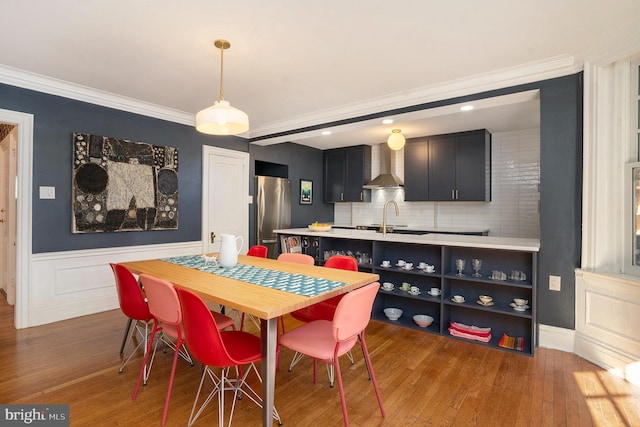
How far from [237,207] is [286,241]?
3.76 feet

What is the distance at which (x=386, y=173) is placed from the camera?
609 cm

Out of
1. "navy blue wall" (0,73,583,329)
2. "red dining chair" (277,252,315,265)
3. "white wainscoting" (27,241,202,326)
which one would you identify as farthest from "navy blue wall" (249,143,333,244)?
"red dining chair" (277,252,315,265)

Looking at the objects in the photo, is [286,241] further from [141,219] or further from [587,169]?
[587,169]

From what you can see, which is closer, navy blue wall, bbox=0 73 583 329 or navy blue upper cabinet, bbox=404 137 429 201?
navy blue wall, bbox=0 73 583 329

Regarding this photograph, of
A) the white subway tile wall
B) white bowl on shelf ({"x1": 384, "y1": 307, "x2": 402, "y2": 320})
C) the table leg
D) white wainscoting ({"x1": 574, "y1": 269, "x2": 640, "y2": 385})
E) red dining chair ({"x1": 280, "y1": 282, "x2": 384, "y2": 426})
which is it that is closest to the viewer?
the table leg

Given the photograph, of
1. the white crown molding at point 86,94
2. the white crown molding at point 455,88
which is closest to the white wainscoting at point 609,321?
the white crown molding at point 455,88

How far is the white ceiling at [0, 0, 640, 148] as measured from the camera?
2.07 m

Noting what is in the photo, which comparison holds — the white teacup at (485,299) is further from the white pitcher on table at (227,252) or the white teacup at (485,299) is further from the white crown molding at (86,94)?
the white crown molding at (86,94)

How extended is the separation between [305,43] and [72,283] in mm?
3396

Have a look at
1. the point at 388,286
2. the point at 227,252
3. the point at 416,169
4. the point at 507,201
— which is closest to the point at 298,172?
the point at 416,169

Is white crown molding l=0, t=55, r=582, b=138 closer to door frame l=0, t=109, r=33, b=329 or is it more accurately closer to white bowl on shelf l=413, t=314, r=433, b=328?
door frame l=0, t=109, r=33, b=329

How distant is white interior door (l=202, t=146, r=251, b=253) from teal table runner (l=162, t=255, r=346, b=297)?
2.03 metres

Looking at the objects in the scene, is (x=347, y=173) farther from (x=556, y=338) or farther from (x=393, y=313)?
(x=556, y=338)

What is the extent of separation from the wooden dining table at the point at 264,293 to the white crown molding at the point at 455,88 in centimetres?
214
